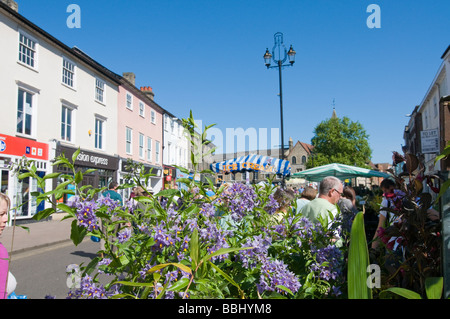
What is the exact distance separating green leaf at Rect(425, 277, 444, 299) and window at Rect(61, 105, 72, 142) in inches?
696

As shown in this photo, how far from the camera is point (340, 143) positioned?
44.2 m

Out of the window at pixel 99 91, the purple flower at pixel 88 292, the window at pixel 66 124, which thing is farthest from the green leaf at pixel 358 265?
the window at pixel 99 91

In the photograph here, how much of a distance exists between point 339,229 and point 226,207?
1.84ft

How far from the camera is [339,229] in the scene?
61.5 inches

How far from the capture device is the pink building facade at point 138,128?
22.5m

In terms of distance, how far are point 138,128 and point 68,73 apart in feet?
26.8

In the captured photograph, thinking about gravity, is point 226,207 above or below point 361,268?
above

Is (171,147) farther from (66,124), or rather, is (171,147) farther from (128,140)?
(66,124)

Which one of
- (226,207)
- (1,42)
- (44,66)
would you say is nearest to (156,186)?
(44,66)

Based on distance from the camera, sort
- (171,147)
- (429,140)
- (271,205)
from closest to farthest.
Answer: (271,205) → (429,140) → (171,147)

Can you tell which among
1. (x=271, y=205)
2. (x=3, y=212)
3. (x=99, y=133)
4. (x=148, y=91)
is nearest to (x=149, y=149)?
(x=148, y=91)

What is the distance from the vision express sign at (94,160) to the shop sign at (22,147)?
92cm

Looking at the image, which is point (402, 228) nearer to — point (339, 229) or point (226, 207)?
point (339, 229)
